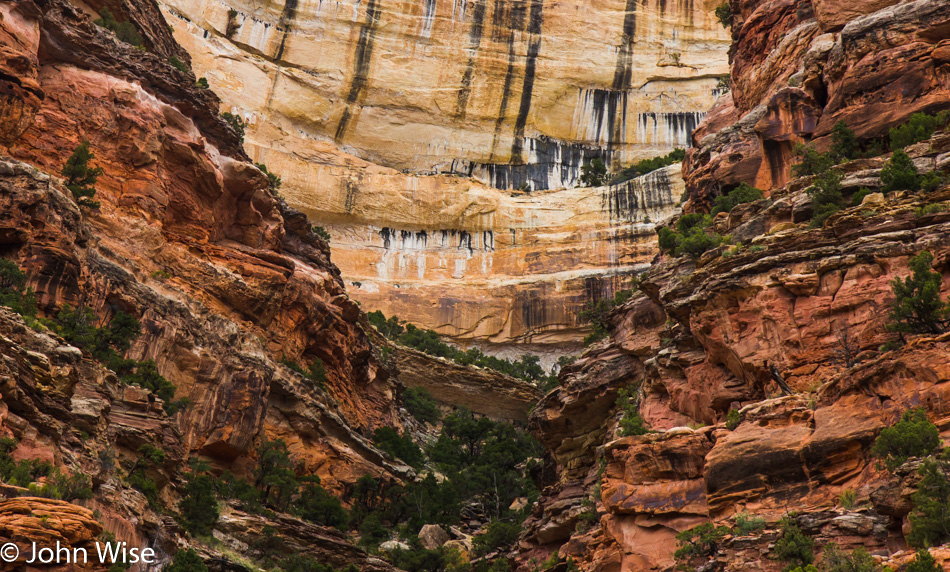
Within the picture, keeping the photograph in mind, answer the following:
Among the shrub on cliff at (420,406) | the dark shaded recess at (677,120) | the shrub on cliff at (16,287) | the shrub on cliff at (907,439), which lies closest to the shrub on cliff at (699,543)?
the shrub on cliff at (907,439)

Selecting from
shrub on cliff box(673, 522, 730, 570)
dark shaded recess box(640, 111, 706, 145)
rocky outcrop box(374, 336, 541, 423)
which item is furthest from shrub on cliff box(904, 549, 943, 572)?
dark shaded recess box(640, 111, 706, 145)

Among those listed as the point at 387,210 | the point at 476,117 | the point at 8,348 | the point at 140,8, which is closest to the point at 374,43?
the point at 476,117

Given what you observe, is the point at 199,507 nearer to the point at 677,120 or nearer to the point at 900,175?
the point at 900,175

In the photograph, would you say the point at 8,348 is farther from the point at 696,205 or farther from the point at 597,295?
the point at 597,295

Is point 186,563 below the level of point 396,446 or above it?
below

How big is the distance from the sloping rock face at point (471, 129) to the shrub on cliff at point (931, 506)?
64128 mm

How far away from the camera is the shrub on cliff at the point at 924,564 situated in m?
20.5

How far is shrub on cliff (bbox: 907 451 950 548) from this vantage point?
22.3 metres

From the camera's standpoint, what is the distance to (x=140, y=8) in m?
58.5

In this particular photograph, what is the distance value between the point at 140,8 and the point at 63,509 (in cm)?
4335

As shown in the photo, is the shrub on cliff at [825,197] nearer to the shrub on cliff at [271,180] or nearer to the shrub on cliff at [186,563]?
the shrub on cliff at [186,563]

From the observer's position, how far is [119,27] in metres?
54.6

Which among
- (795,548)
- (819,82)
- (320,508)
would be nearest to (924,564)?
(795,548)

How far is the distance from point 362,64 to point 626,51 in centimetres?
2881
